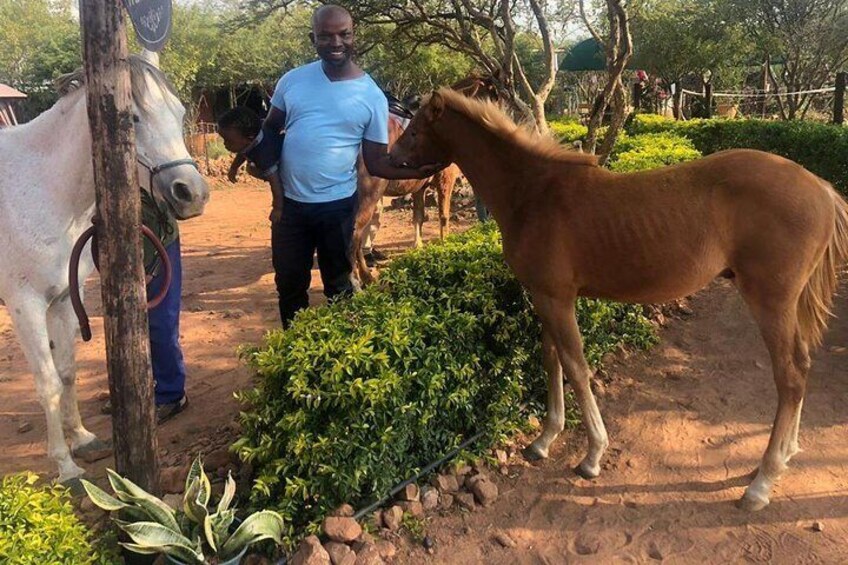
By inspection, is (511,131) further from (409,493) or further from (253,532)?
(253,532)

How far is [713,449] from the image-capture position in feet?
11.6

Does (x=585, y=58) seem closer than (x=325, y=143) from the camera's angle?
No

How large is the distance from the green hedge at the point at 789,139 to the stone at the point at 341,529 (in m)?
7.71

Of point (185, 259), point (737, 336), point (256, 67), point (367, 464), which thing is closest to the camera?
point (367, 464)

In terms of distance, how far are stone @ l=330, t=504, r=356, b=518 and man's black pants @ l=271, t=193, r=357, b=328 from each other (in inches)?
51.9

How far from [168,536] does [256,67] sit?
2635 centimetres

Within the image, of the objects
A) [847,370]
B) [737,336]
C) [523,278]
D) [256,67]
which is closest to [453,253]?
[523,278]

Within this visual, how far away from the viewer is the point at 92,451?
368cm

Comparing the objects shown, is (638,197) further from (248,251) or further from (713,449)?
(248,251)

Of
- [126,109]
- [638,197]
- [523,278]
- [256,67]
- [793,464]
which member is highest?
[256,67]

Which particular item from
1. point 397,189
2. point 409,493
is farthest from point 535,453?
point 397,189

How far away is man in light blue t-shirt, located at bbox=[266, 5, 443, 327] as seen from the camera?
3496 mm

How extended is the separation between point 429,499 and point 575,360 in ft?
3.45

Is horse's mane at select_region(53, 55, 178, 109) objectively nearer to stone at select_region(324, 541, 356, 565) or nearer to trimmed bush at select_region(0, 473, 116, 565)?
trimmed bush at select_region(0, 473, 116, 565)
